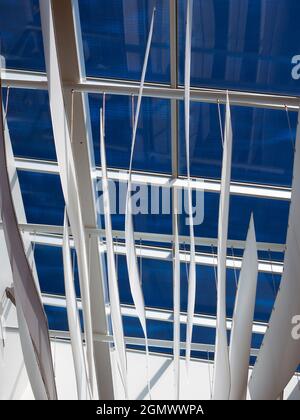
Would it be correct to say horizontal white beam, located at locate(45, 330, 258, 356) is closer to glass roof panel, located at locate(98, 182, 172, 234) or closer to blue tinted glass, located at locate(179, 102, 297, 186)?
glass roof panel, located at locate(98, 182, 172, 234)

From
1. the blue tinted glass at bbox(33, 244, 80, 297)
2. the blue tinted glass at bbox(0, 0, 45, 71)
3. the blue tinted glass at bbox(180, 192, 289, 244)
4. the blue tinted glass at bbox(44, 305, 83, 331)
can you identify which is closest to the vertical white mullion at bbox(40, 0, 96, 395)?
the blue tinted glass at bbox(0, 0, 45, 71)

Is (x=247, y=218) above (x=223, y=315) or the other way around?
above

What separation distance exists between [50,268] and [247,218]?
435 centimetres

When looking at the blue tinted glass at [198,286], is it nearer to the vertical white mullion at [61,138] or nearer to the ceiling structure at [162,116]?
the ceiling structure at [162,116]

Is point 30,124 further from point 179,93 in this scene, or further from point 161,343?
point 161,343

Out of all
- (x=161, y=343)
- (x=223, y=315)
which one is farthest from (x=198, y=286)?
(x=223, y=315)

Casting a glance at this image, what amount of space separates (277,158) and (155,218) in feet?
8.47

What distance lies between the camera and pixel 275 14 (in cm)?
708

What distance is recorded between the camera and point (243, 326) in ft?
15.3

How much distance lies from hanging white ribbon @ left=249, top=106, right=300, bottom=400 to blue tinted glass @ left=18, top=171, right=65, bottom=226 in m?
6.37

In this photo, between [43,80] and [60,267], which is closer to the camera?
[43,80]

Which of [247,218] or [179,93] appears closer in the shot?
[179,93]

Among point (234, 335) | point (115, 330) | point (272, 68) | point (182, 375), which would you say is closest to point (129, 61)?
point (272, 68)
